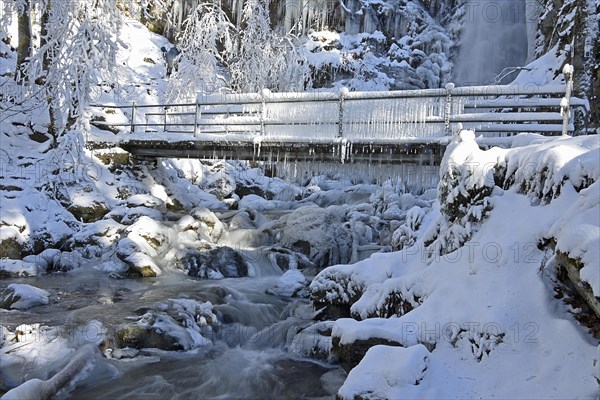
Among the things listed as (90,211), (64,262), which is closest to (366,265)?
(64,262)

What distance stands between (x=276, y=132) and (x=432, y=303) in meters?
7.64

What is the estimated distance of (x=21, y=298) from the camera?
815cm

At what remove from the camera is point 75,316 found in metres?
7.66

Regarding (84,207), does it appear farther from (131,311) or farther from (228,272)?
(131,311)

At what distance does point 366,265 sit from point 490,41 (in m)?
22.6

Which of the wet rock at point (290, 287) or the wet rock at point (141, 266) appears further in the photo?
the wet rock at point (141, 266)

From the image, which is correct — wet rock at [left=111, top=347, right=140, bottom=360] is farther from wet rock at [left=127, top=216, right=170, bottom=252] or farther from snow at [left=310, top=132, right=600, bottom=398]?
wet rock at [left=127, top=216, right=170, bottom=252]

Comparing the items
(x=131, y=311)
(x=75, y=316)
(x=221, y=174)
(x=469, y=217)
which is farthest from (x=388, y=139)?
(x=221, y=174)

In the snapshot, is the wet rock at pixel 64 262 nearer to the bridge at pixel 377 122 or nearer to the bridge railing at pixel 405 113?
the bridge at pixel 377 122

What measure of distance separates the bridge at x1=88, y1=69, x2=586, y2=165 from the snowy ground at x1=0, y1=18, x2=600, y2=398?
172 centimetres

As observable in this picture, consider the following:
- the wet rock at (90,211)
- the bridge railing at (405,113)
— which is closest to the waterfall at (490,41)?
the bridge railing at (405,113)

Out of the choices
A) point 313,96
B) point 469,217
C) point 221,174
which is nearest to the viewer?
point 469,217

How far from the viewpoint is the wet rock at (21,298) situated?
26.3 feet

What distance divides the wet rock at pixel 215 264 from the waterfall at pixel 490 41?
1883cm
